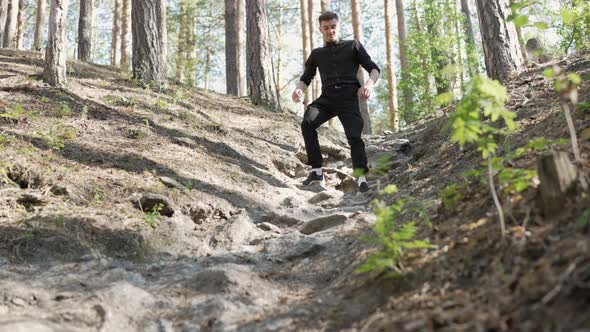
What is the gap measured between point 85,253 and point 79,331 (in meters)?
1.39

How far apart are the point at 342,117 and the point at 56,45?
4994 mm

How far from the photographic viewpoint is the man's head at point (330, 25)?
5.72m

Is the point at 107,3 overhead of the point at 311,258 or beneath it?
overhead

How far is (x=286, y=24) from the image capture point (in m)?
28.0

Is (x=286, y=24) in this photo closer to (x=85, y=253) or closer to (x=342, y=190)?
(x=342, y=190)

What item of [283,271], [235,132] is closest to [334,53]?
[235,132]

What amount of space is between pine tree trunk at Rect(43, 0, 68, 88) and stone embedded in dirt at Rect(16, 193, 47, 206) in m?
4.03

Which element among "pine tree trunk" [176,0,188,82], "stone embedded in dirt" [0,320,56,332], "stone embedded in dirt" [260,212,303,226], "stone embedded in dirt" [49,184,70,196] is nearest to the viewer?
"stone embedded in dirt" [0,320,56,332]

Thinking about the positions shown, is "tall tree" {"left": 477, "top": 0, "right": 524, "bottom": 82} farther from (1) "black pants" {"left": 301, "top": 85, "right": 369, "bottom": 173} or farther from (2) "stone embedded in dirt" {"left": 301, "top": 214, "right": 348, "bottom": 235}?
(2) "stone embedded in dirt" {"left": 301, "top": 214, "right": 348, "bottom": 235}

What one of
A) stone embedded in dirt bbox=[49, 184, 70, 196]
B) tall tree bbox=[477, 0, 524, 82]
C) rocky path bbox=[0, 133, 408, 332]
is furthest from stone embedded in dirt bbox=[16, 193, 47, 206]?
tall tree bbox=[477, 0, 524, 82]

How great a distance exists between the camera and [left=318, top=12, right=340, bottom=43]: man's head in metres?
5.72

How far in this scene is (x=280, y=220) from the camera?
4.96 metres

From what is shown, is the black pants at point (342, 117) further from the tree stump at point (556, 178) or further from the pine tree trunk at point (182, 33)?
the pine tree trunk at point (182, 33)

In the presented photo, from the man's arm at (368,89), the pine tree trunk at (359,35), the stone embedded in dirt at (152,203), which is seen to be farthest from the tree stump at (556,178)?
the pine tree trunk at (359,35)
